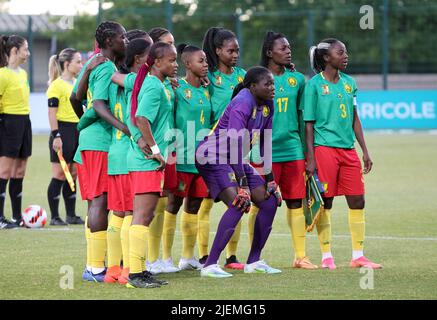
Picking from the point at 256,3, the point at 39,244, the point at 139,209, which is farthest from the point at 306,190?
the point at 256,3

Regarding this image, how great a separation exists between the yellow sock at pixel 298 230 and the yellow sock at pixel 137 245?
1.93 m

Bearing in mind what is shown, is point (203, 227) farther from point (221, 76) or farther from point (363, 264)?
point (363, 264)

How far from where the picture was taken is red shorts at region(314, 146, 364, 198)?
9.42m

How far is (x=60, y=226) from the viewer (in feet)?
Answer: 41.9

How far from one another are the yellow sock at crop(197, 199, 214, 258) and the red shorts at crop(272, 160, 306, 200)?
33.6 inches

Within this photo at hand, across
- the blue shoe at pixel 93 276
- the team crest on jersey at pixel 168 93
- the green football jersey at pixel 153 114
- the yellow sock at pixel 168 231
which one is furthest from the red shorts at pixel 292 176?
the blue shoe at pixel 93 276

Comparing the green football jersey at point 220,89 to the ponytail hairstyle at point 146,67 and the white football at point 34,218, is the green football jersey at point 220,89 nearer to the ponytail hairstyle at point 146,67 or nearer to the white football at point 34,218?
the ponytail hairstyle at point 146,67

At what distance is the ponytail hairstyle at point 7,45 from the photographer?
41.9 feet

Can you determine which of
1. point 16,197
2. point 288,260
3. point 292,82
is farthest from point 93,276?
point 16,197

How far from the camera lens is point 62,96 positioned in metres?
13.0

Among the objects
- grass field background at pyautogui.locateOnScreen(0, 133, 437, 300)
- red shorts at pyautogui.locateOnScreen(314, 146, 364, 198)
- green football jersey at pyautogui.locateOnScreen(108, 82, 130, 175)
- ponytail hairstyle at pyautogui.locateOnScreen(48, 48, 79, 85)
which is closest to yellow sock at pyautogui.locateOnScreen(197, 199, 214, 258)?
grass field background at pyautogui.locateOnScreen(0, 133, 437, 300)

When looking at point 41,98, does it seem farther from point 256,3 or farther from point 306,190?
point 306,190

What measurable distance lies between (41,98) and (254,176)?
22095 millimetres
